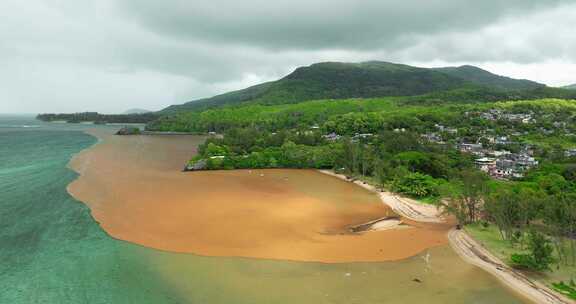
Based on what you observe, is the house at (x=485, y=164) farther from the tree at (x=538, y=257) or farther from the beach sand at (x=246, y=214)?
the tree at (x=538, y=257)

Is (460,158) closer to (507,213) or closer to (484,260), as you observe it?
(507,213)

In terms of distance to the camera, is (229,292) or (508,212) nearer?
(229,292)

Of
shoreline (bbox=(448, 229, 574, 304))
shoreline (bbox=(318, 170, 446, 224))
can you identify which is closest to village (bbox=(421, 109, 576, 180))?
shoreline (bbox=(318, 170, 446, 224))

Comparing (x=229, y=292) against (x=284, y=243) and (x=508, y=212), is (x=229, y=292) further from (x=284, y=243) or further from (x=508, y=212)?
(x=508, y=212)

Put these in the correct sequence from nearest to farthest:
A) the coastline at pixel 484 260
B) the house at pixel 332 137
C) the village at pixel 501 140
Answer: the coastline at pixel 484 260, the village at pixel 501 140, the house at pixel 332 137

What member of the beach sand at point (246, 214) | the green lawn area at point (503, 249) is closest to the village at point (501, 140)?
the green lawn area at point (503, 249)

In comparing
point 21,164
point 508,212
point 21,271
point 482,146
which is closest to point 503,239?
point 508,212

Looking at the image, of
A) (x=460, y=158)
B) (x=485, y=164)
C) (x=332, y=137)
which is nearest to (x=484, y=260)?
(x=460, y=158)
